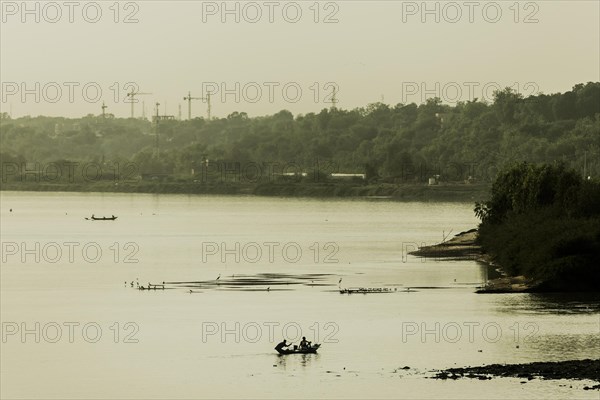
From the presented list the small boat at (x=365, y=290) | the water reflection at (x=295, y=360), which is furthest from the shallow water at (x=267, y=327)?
the small boat at (x=365, y=290)

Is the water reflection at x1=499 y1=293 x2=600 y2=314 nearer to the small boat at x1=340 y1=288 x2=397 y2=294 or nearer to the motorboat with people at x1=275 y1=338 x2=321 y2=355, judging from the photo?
the small boat at x1=340 y1=288 x2=397 y2=294

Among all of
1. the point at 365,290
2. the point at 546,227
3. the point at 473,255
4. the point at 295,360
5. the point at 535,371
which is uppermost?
the point at 546,227

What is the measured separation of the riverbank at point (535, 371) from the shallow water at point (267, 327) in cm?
104

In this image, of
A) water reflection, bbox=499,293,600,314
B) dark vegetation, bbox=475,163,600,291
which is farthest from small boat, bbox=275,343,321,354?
dark vegetation, bbox=475,163,600,291

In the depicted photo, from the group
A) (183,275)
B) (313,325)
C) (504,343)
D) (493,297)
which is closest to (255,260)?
(183,275)

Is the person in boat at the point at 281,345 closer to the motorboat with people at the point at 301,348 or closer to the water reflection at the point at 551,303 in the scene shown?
the motorboat with people at the point at 301,348

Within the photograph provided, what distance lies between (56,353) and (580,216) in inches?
1744

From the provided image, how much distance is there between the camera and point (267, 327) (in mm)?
64500

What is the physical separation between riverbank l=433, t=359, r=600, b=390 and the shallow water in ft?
3.41

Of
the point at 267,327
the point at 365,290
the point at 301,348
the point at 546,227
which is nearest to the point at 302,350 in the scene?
the point at 301,348

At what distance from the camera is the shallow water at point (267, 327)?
5016 cm

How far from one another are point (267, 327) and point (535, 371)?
1788 cm

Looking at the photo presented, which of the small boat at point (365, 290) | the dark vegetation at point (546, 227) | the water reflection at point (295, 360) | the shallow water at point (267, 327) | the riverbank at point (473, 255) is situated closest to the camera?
the shallow water at point (267, 327)

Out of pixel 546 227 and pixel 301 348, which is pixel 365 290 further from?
pixel 301 348
